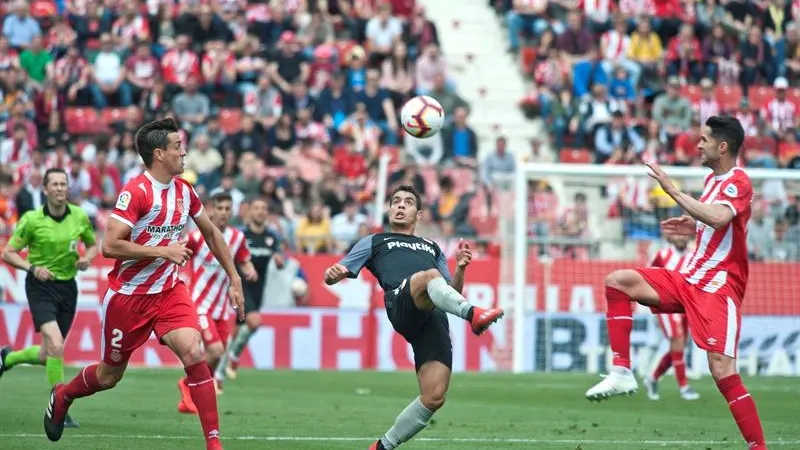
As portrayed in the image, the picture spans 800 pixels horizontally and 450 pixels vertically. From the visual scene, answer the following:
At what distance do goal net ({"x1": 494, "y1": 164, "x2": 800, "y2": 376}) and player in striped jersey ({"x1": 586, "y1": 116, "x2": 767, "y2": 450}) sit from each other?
35.1ft

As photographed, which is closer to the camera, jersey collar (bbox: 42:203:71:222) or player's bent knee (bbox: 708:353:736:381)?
player's bent knee (bbox: 708:353:736:381)

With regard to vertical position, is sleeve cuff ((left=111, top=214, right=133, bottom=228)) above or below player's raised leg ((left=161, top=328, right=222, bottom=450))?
above

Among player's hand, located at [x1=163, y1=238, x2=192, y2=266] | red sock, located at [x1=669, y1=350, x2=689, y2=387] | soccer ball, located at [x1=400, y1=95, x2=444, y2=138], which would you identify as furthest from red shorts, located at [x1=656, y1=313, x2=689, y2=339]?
player's hand, located at [x1=163, y1=238, x2=192, y2=266]

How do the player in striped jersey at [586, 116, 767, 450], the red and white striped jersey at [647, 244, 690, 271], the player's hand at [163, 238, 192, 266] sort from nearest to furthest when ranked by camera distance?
the player's hand at [163, 238, 192, 266]
the player in striped jersey at [586, 116, 767, 450]
the red and white striped jersey at [647, 244, 690, 271]

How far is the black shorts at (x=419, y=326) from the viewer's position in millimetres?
10062

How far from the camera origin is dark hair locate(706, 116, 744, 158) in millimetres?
10594

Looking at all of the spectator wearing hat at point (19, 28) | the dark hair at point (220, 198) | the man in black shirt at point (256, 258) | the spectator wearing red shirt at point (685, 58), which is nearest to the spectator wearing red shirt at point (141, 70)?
the spectator wearing hat at point (19, 28)

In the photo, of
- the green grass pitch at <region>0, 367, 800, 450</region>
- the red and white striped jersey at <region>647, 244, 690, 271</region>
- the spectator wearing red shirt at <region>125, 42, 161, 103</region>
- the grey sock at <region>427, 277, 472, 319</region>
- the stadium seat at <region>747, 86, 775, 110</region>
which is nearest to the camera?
the grey sock at <region>427, 277, 472, 319</region>

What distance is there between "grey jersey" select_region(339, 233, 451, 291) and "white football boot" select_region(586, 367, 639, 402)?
135 cm

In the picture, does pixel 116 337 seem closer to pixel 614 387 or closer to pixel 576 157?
pixel 614 387

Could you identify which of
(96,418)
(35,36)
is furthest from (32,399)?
(35,36)

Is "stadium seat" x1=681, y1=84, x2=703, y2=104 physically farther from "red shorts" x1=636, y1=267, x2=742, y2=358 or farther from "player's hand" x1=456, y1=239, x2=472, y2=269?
"player's hand" x1=456, y1=239, x2=472, y2=269

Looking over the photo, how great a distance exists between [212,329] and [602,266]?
8442 mm

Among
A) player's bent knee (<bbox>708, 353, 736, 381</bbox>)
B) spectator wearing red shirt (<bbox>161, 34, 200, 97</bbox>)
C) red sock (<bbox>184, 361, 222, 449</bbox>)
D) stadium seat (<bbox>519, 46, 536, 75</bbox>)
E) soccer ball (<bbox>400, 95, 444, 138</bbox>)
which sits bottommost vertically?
red sock (<bbox>184, 361, 222, 449</bbox>)
